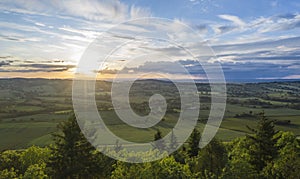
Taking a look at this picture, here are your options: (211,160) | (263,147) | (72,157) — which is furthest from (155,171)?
(263,147)

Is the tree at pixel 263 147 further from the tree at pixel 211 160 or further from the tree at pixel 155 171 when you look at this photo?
the tree at pixel 155 171

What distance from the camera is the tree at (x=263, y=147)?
3816 centimetres

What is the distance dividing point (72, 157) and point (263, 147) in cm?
2395

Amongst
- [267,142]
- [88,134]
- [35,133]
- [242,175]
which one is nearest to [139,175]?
[88,134]

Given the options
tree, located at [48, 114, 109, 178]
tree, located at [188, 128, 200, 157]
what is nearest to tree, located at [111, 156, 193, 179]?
tree, located at [48, 114, 109, 178]

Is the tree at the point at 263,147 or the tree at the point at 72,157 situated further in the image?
the tree at the point at 263,147

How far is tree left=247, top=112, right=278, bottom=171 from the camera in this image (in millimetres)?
38156

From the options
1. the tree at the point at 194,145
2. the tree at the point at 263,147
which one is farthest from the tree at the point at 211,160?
the tree at the point at 194,145

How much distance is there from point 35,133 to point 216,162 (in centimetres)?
6386

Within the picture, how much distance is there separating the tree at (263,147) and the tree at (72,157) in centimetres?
1976

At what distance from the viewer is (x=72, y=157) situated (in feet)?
102

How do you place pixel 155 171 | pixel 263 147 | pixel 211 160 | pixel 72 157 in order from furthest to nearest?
pixel 211 160 → pixel 263 147 → pixel 155 171 → pixel 72 157

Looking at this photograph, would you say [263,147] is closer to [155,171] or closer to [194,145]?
[155,171]

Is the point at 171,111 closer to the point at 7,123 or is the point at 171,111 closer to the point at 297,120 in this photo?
the point at 297,120
